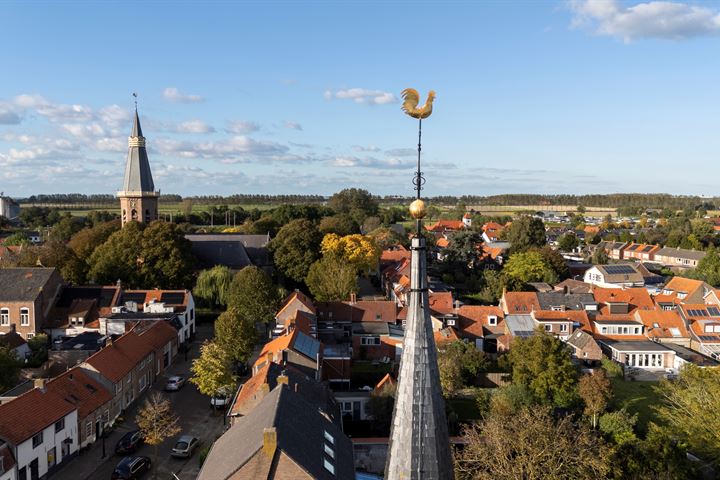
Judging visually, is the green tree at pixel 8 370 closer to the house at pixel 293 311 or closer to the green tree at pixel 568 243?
the house at pixel 293 311

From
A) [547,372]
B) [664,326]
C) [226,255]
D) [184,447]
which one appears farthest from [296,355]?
[664,326]

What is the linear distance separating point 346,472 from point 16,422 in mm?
15190

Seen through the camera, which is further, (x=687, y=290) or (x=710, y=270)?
(x=710, y=270)

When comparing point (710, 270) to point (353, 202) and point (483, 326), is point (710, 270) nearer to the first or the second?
point (483, 326)

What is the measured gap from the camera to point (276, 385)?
24141 mm

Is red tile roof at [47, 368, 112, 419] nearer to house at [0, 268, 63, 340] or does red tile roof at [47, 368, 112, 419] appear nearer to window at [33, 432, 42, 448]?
window at [33, 432, 42, 448]

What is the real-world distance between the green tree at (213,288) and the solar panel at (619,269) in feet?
155

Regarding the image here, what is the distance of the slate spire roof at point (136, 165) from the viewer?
58812 mm

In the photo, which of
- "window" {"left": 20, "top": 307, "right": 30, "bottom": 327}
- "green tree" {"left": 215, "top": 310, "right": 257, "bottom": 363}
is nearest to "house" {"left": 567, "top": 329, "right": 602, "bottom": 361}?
"green tree" {"left": 215, "top": 310, "right": 257, "bottom": 363}

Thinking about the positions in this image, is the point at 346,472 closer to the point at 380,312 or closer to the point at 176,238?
the point at 380,312

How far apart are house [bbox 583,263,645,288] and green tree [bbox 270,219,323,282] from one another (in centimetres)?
3533

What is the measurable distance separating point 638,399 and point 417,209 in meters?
34.9

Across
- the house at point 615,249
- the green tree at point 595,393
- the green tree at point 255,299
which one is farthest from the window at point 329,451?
the house at point 615,249

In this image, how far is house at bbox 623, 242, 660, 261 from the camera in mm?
95500
